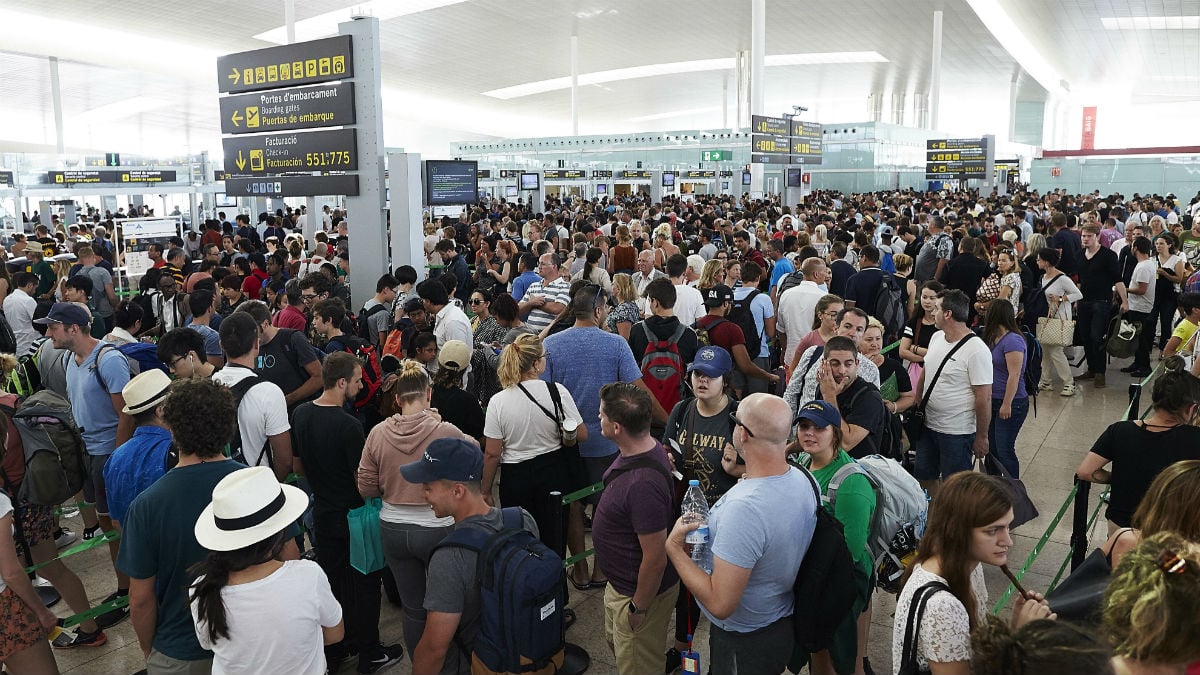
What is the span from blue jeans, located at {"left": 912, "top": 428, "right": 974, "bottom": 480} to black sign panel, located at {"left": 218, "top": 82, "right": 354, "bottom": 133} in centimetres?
686

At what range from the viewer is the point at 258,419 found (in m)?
4.23

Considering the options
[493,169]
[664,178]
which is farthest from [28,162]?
[664,178]

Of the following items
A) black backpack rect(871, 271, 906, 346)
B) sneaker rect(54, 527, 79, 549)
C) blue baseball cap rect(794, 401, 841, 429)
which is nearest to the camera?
blue baseball cap rect(794, 401, 841, 429)

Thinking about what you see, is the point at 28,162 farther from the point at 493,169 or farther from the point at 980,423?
the point at 980,423

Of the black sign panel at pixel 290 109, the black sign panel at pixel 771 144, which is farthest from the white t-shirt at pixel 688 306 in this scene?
the black sign panel at pixel 771 144

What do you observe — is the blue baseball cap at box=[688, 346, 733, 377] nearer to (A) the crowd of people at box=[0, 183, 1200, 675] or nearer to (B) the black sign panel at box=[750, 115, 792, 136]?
(A) the crowd of people at box=[0, 183, 1200, 675]

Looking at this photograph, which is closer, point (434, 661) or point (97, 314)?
point (434, 661)

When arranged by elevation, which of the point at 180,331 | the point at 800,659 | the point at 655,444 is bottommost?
the point at 800,659

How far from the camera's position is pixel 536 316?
7.47m

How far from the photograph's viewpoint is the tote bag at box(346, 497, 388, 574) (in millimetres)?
4059

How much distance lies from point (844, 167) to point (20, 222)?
2887 centimetres

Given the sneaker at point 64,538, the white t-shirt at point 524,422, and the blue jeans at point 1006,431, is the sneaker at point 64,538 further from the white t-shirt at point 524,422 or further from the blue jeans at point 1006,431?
the blue jeans at point 1006,431

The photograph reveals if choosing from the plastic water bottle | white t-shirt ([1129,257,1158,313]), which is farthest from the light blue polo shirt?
white t-shirt ([1129,257,1158,313])

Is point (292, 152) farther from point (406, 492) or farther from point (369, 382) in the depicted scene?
point (406, 492)
